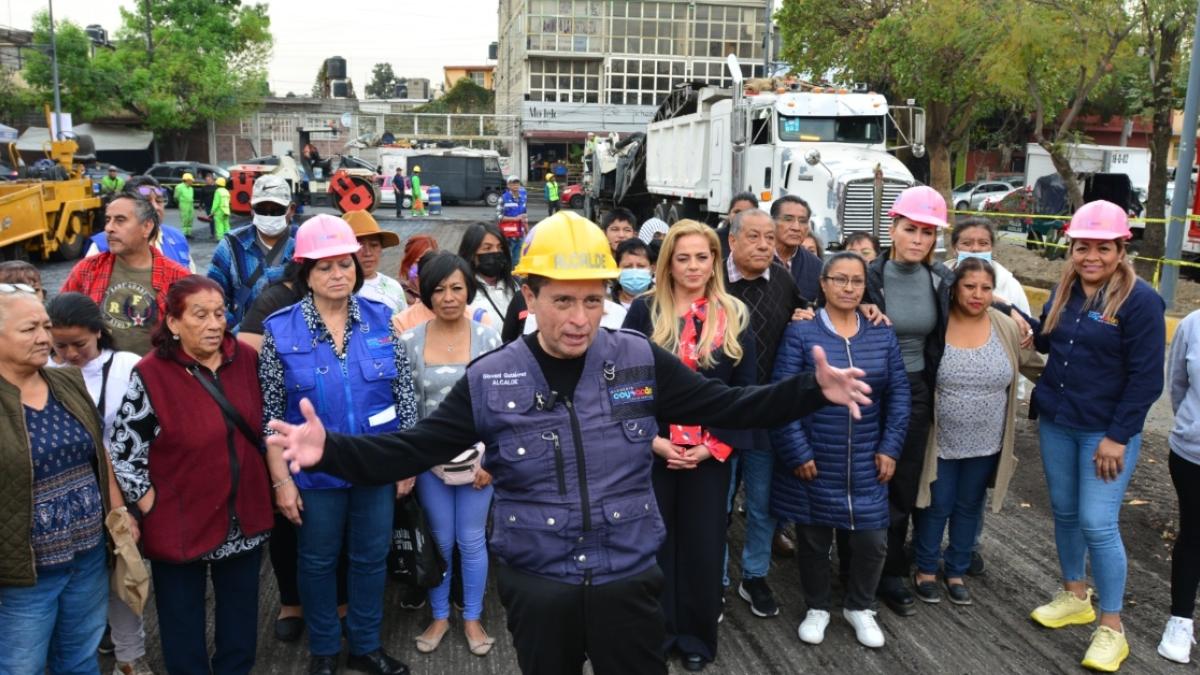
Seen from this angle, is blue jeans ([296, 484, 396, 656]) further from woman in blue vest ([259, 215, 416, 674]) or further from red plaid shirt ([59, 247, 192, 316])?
red plaid shirt ([59, 247, 192, 316])

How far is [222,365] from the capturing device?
140 inches

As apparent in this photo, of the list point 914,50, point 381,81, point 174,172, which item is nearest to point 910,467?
point 914,50

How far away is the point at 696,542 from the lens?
398 cm

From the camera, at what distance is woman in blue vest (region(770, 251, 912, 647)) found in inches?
165

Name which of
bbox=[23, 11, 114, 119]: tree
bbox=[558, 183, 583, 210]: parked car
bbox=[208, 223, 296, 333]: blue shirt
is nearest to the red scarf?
bbox=[208, 223, 296, 333]: blue shirt

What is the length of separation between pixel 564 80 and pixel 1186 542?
50870 millimetres

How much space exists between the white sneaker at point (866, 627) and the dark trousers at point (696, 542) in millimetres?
728

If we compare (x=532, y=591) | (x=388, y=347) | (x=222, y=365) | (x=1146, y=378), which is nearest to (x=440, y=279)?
(x=388, y=347)

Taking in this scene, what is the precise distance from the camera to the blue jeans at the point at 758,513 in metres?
4.56

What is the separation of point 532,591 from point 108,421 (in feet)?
7.05

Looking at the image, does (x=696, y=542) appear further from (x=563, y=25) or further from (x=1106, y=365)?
(x=563, y=25)

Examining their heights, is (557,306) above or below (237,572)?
above

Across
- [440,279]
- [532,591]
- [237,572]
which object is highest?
[440,279]

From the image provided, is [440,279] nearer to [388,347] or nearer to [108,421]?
[388,347]
